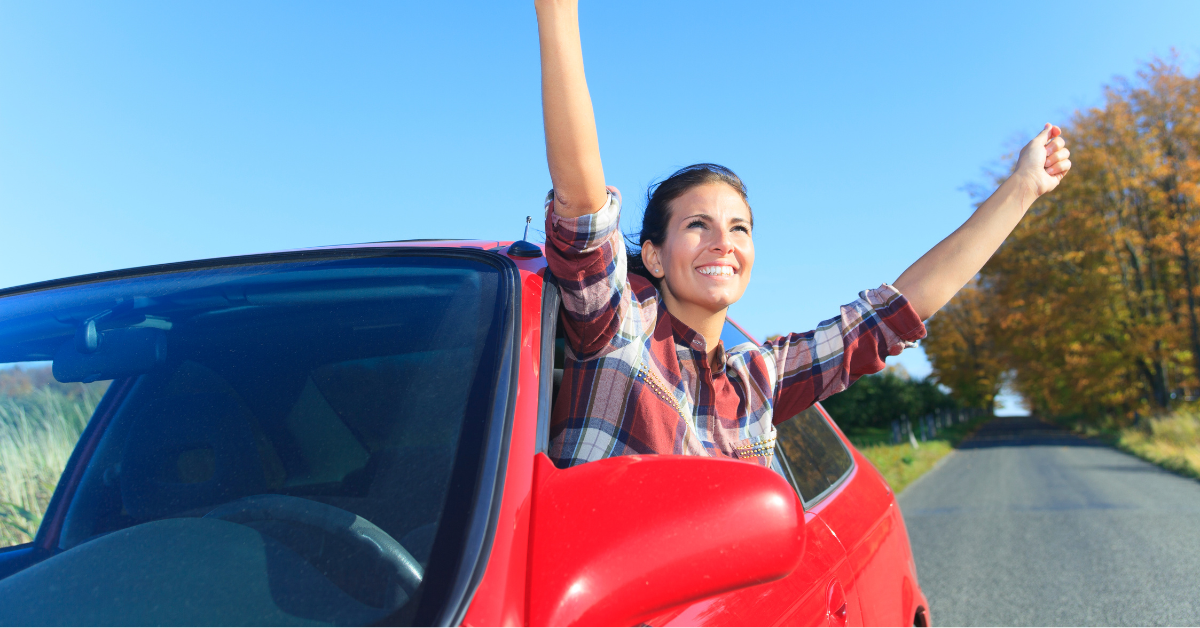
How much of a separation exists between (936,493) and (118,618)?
1503cm

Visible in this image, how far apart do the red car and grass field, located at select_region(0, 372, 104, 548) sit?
0.03 metres

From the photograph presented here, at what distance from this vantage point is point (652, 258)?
221 centimetres

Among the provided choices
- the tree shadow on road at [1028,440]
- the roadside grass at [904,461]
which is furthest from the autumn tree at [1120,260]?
the roadside grass at [904,461]

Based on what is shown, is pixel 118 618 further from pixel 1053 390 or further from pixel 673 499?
pixel 1053 390

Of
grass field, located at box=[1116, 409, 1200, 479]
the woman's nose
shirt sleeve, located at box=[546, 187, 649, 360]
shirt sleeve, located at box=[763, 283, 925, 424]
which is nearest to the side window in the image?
shirt sleeve, located at box=[763, 283, 925, 424]

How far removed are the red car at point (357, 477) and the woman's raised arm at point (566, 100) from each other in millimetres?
200

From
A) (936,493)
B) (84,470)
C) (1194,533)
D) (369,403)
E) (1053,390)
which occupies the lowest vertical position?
(1053,390)

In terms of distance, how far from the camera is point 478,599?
1.02 metres

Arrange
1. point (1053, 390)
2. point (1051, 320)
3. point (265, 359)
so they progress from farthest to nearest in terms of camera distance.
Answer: point (1053, 390) < point (1051, 320) < point (265, 359)

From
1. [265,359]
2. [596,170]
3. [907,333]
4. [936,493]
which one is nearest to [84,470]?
[265,359]

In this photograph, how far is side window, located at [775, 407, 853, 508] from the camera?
2.52 m

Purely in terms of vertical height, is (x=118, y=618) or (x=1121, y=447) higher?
(x=118, y=618)

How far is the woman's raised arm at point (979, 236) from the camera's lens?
7.74 feet

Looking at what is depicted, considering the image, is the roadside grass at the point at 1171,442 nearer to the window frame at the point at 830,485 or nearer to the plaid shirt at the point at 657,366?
the window frame at the point at 830,485
